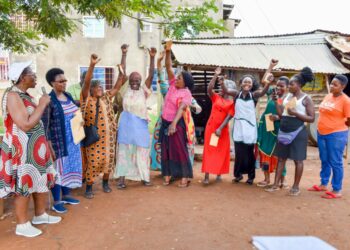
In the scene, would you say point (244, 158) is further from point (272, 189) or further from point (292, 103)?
point (292, 103)

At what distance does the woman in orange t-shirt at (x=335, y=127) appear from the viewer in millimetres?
4871

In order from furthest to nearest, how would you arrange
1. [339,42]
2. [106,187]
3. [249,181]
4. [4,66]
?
1. [4,66]
2. [339,42]
3. [249,181]
4. [106,187]

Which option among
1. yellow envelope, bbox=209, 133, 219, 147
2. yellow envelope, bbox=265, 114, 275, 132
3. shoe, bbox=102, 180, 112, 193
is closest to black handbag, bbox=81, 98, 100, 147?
shoe, bbox=102, 180, 112, 193

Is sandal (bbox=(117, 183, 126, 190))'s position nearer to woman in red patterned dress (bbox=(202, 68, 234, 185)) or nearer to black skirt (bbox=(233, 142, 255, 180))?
woman in red patterned dress (bbox=(202, 68, 234, 185))

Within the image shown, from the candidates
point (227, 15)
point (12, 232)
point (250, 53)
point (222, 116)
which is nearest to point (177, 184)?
point (222, 116)

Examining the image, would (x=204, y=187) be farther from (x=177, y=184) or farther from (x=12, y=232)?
(x=12, y=232)

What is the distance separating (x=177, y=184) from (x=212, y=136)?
931 millimetres

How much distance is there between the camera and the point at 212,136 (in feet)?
17.5

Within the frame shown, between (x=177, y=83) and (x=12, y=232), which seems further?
(x=177, y=83)

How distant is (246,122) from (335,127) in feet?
4.00

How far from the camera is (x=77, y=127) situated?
4340mm

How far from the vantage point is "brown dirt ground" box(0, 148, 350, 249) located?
135 inches

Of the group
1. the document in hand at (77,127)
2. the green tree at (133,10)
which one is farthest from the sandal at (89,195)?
the green tree at (133,10)

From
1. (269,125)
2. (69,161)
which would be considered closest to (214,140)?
(269,125)
